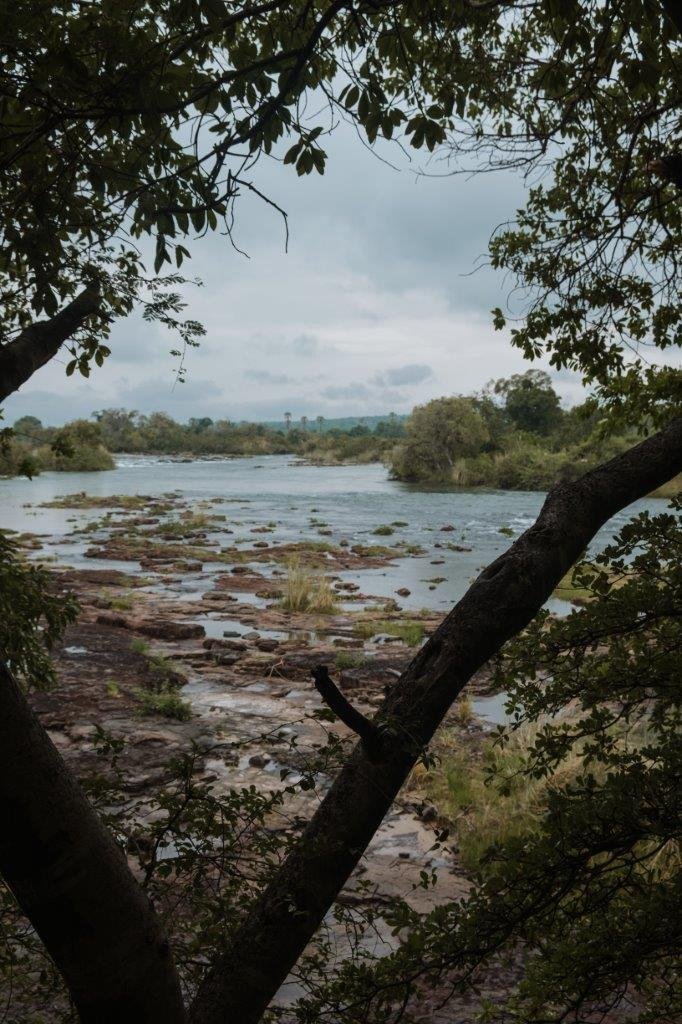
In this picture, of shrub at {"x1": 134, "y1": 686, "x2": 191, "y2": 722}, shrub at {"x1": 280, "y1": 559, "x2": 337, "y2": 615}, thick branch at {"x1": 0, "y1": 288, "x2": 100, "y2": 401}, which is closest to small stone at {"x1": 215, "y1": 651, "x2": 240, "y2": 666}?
shrub at {"x1": 134, "y1": 686, "x2": 191, "y2": 722}

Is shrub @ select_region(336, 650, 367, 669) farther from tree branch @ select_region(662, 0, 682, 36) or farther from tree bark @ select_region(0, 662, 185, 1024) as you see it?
tree branch @ select_region(662, 0, 682, 36)

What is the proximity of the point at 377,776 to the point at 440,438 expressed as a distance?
51.7 meters

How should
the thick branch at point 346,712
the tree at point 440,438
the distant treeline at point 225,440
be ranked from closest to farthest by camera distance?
1. the thick branch at point 346,712
2. the tree at point 440,438
3. the distant treeline at point 225,440

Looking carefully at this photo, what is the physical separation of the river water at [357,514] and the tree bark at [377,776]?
13.5m

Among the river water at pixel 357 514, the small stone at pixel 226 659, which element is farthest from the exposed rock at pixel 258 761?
the river water at pixel 357 514

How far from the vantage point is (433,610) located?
Answer: 15.1 meters

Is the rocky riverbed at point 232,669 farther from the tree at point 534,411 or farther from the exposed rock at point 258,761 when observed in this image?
the tree at point 534,411

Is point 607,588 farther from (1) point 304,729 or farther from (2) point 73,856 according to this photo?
(1) point 304,729

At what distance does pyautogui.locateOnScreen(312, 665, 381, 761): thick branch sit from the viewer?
158 centimetres

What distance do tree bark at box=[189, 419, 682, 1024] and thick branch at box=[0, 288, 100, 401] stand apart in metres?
2.68

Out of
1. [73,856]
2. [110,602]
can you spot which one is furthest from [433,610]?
[73,856]

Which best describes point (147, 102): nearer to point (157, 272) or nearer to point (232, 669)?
point (157, 272)

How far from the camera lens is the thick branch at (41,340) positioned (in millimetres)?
3706

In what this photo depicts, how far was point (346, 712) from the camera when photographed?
1625 millimetres
